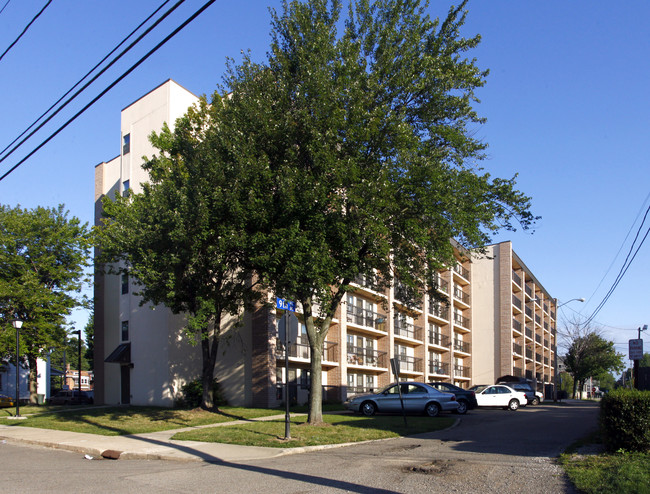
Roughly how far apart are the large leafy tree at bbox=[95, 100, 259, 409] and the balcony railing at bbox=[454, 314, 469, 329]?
3638 cm

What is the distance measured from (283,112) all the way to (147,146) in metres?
17.0

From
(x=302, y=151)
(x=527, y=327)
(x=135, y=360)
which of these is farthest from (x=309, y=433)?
(x=527, y=327)

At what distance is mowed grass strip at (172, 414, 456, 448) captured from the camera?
1491cm

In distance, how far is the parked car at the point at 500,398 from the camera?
33.3m

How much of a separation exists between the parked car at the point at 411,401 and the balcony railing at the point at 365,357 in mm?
10034

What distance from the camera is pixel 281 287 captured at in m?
16.6

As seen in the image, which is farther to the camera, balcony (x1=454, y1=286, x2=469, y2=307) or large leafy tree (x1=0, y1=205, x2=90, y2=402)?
balcony (x1=454, y1=286, x2=469, y2=307)

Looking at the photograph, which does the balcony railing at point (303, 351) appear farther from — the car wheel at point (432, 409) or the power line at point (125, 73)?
the power line at point (125, 73)

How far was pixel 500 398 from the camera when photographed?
33375 mm

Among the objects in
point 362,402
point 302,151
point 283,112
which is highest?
point 283,112

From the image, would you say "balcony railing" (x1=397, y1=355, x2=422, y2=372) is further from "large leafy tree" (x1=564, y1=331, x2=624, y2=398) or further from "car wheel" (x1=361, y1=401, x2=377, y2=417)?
"large leafy tree" (x1=564, y1=331, x2=624, y2=398)

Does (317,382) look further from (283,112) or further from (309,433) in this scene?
(283,112)

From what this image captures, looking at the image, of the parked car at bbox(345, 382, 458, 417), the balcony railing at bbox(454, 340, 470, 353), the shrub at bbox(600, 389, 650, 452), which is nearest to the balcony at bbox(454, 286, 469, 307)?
the balcony railing at bbox(454, 340, 470, 353)

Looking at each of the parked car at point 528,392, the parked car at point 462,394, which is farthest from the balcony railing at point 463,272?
the parked car at point 462,394
